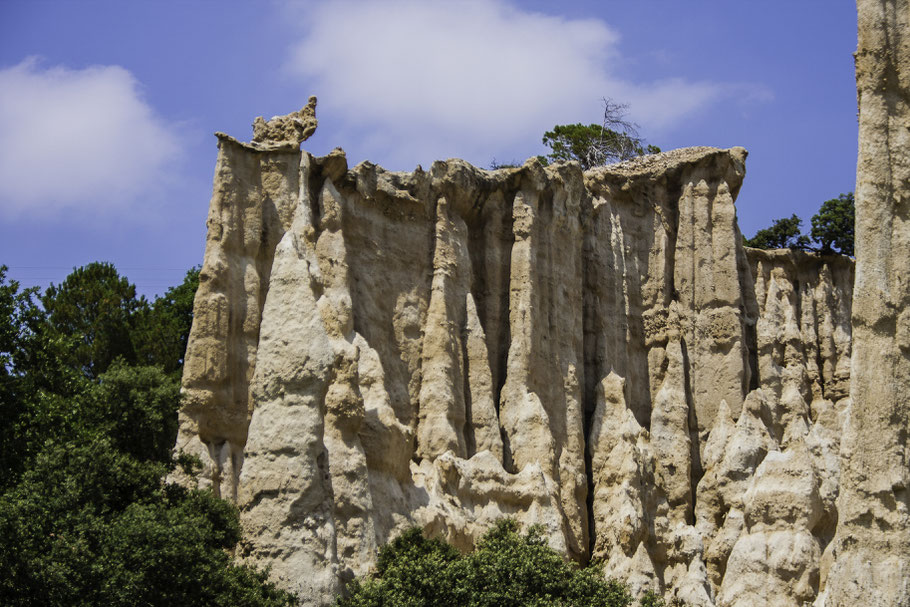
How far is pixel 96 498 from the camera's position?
30.5 m

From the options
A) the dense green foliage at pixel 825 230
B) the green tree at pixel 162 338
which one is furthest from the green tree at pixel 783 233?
the green tree at pixel 162 338

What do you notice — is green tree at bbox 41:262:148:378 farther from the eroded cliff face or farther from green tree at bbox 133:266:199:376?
the eroded cliff face

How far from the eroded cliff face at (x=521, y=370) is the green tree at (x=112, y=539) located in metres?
1.65

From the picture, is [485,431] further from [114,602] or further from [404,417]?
[114,602]

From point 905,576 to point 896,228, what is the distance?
6.07 meters

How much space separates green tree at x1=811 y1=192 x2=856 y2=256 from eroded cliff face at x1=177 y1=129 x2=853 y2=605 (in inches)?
141

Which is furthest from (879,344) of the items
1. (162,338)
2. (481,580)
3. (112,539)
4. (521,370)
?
(162,338)

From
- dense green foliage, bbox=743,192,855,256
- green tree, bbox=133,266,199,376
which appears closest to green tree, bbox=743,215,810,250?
dense green foliage, bbox=743,192,855,256

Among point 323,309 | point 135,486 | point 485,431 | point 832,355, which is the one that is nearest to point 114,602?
point 135,486

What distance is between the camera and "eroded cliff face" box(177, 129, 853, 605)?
3403cm

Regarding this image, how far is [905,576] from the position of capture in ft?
85.0

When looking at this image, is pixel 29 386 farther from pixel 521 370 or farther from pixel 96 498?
pixel 521 370

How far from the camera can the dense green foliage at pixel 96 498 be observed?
93.5ft

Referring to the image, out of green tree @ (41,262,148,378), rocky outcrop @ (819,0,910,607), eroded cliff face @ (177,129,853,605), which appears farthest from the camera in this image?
green tree @ (41,262,148,378)
